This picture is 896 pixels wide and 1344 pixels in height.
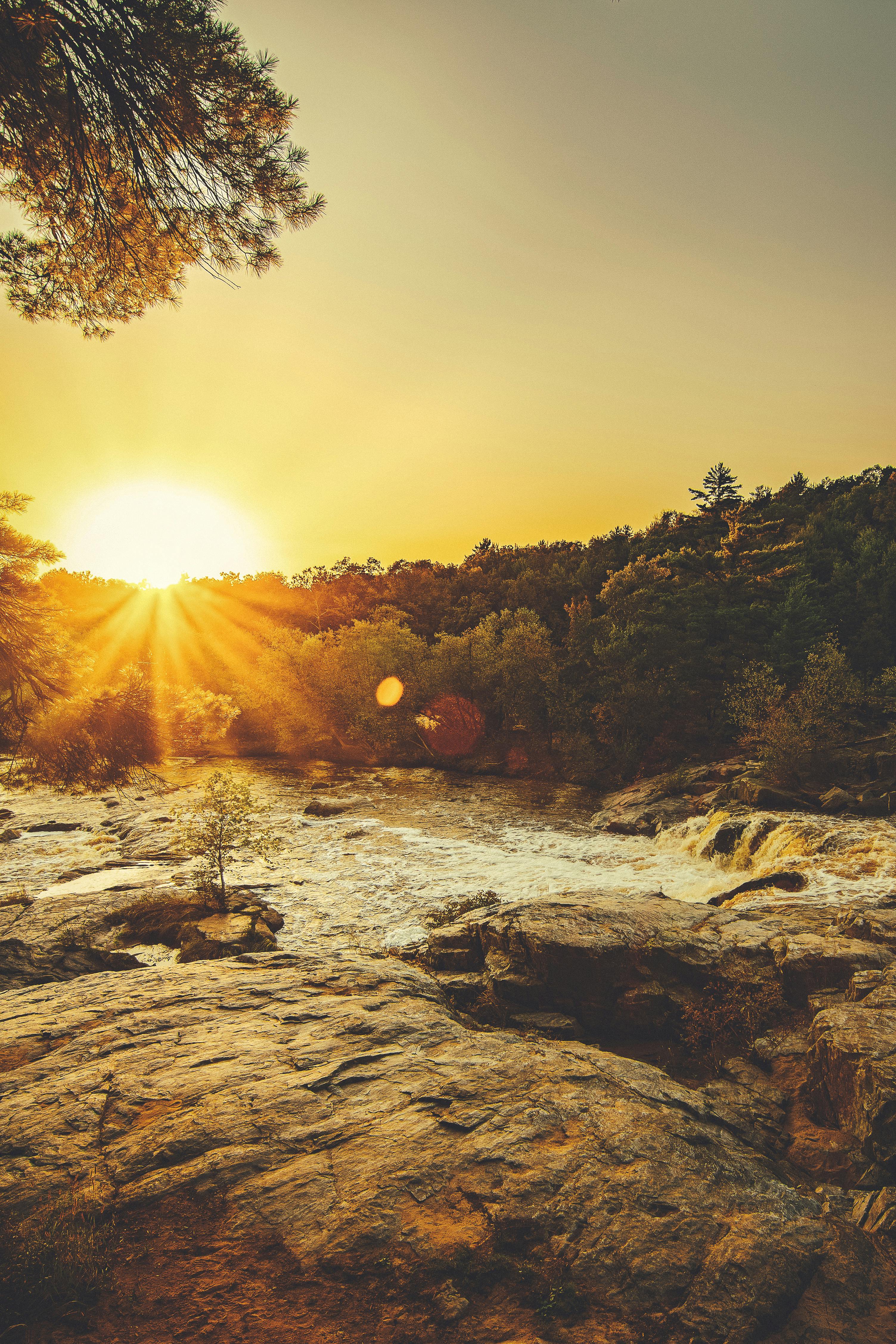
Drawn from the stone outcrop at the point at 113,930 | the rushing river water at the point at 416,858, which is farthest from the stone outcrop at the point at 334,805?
the stone outcrop at the point at 113,930

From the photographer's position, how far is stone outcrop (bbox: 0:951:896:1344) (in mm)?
4328

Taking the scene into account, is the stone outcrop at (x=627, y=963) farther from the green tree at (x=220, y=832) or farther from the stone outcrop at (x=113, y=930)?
the green tree at (x=220, y=832)

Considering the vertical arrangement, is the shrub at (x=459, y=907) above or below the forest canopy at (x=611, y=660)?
below

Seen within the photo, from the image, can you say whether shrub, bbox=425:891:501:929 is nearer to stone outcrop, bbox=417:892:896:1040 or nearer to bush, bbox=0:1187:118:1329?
stone outcrop, bbox=417:892:896:1040

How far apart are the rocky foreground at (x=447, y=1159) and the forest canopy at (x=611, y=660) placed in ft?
52.2

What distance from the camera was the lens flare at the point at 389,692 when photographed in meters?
47.1

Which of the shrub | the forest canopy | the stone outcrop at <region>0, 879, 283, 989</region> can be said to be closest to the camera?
the stone outcrop at <region>0, 879, 283, 989</region>

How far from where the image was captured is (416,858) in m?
21.5

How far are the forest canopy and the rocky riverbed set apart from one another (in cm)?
1345

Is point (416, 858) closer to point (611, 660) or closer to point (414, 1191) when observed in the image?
point (414, 1191)

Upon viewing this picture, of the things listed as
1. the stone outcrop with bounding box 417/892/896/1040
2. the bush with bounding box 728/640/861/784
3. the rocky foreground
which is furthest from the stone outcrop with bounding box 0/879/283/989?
the bush with bounding box 728/640/861/784

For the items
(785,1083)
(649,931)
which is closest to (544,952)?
(649,931)

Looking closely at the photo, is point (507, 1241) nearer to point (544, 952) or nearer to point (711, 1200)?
point (711, 1200)

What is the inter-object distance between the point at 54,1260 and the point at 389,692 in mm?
43628
